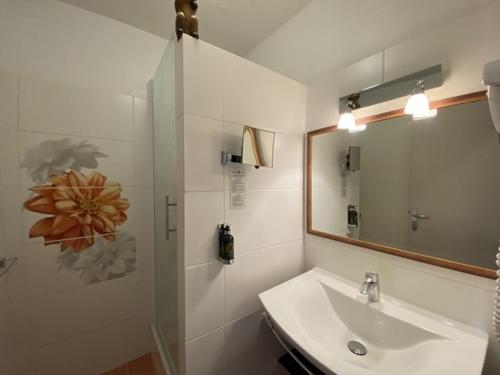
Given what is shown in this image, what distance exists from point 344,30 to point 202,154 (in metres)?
1.02

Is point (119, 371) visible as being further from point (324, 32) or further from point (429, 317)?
point (324, 32)

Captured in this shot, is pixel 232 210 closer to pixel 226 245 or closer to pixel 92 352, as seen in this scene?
pixel 226 245

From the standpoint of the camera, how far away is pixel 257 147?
3.17 feet

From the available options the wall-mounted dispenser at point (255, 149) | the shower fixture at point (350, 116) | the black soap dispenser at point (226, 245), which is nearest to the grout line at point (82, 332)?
the black soap dispenser at point (226, 245)

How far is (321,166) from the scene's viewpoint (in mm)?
1210

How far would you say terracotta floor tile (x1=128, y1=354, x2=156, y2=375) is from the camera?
4.76 ft

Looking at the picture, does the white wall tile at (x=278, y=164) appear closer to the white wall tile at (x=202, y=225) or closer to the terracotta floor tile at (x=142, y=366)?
the white wall tile at (x=202, y=225)

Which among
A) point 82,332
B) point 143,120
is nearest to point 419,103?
point 143,120

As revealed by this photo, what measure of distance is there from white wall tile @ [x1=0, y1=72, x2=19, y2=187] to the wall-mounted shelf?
413 millimetres

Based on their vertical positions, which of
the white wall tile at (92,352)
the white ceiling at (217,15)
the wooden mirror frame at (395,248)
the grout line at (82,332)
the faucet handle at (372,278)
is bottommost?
the white wall tile at (92,352)

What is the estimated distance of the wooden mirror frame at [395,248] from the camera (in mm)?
693

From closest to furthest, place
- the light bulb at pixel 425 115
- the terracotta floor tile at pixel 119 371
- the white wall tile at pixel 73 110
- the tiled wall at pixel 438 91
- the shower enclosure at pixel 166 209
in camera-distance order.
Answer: the tiled wall at pixel 438 91
the light bulb at pixel 425 115
the shower enclosure at pixel 166 209
the white wall tile at pixel 73 110
the terracotta floor tile at pixel 119 371

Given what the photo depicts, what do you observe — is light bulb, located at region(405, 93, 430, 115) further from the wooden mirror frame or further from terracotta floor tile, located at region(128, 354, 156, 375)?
terracotta floor tile, located at region(128, 354, 156, 375)

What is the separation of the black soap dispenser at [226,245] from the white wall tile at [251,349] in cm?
36
